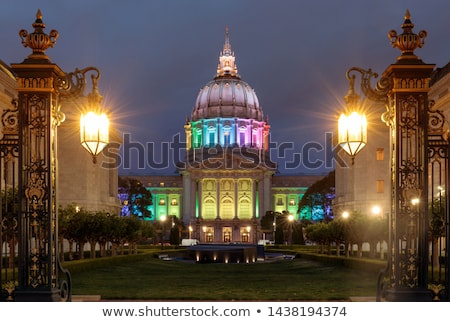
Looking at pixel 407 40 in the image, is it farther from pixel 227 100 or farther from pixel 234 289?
pixel 227 100

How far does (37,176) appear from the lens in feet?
42.3

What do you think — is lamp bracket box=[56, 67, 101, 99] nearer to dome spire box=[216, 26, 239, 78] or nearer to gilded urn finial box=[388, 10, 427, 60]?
gilded urn finial box=[388, 10, 427, 60]

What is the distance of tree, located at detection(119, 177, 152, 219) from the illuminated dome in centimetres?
4854

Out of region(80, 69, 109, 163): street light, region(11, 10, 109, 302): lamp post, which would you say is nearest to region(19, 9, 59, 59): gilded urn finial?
region(11, 10, 109, 302): lamp post

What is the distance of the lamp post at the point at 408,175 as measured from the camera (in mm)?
12805

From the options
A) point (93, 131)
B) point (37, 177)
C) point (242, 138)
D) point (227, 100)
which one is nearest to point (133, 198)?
point (242, 138)

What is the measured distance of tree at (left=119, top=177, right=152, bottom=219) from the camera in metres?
109

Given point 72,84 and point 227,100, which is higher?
point 227,100

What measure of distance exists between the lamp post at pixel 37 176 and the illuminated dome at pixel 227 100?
14693 centimetres

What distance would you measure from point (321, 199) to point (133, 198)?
28704 mm

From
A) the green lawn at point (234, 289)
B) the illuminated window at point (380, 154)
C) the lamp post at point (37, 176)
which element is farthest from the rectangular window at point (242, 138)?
the lamp post at point (37, 176)
